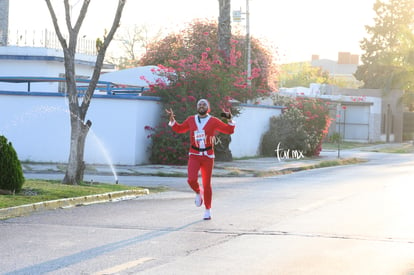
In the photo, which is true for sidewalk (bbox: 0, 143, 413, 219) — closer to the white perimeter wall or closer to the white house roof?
the white perimeter wall

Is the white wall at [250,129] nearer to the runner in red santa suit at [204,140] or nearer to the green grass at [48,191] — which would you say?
the green grass at [48,191]

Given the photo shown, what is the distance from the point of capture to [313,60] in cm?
16462

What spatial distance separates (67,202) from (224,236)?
4.55 metres

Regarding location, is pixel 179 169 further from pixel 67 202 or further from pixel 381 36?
pixel 381 36

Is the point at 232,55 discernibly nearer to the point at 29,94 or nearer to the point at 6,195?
the point at 29,94

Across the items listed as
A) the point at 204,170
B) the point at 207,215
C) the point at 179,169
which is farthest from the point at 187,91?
the point at 207,215

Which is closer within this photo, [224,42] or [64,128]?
[64,128]

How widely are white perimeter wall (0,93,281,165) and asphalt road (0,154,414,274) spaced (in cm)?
873

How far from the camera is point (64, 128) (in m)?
27.0

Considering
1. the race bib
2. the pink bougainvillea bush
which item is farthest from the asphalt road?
the pink bougainvillea bush

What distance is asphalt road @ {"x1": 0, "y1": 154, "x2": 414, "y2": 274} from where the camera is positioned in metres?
9.34

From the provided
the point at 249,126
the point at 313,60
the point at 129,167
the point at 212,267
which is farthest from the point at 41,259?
the point at 313,60

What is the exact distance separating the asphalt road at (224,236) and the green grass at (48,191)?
0.52m

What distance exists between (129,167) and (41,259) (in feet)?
55.6
